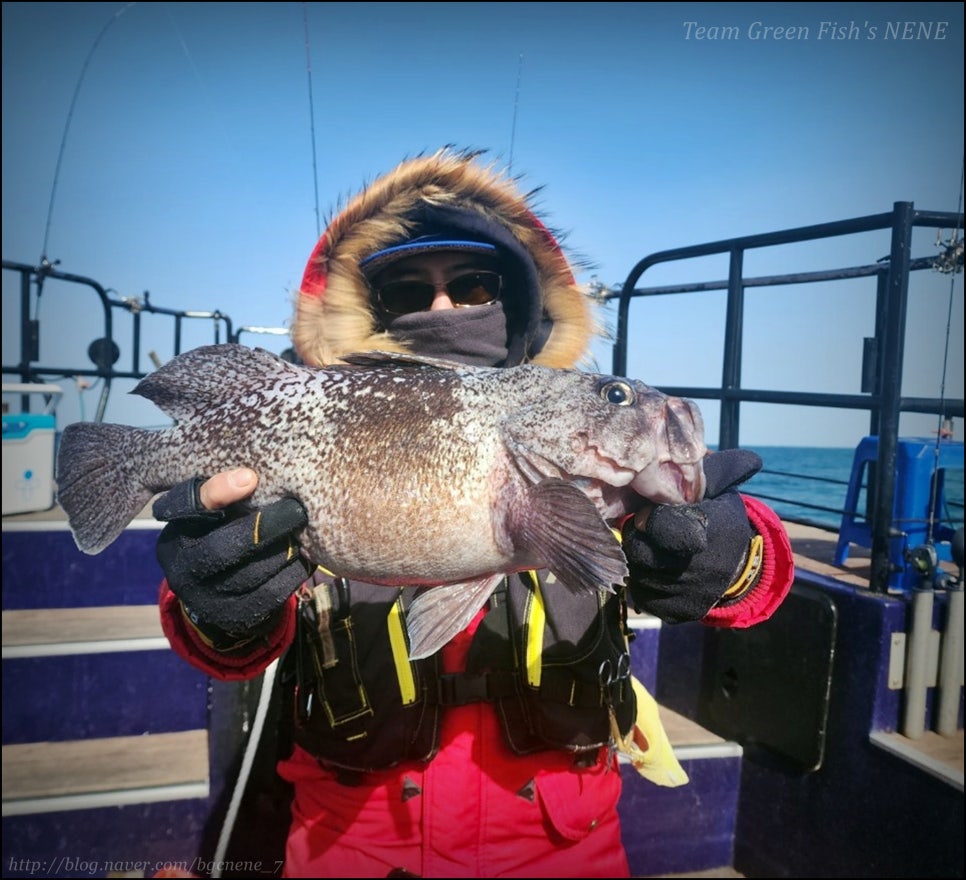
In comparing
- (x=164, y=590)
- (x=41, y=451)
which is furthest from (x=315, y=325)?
(x=41, y=451)

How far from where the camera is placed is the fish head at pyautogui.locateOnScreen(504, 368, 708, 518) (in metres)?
1.71

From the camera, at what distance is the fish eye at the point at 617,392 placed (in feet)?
5.87

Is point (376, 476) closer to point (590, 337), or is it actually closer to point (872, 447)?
point (590, 337)

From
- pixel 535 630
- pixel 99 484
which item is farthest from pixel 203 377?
pixel 535 630

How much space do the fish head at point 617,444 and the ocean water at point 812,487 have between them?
Result: 1541 millimetres

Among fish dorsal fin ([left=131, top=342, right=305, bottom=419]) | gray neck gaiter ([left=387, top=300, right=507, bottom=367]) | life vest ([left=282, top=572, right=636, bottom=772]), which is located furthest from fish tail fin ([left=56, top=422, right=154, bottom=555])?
gray neck gaiter ([left=387, top=300, right=507, bottom=367])

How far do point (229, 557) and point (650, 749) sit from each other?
1.74m

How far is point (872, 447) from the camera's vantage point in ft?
11.7

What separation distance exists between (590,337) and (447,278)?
0.74 meters

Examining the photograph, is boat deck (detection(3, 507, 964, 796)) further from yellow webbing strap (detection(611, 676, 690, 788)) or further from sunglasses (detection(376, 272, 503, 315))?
sunglasses (detection(376, 272, 503, 315))

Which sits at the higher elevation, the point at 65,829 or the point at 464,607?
the point at 464,607

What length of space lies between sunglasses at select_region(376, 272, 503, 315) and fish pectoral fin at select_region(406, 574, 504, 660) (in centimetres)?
125

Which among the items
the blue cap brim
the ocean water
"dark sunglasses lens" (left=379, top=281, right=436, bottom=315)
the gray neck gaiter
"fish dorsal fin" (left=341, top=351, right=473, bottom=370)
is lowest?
the ocean water

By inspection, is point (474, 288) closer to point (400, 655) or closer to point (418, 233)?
point (418, 233)
